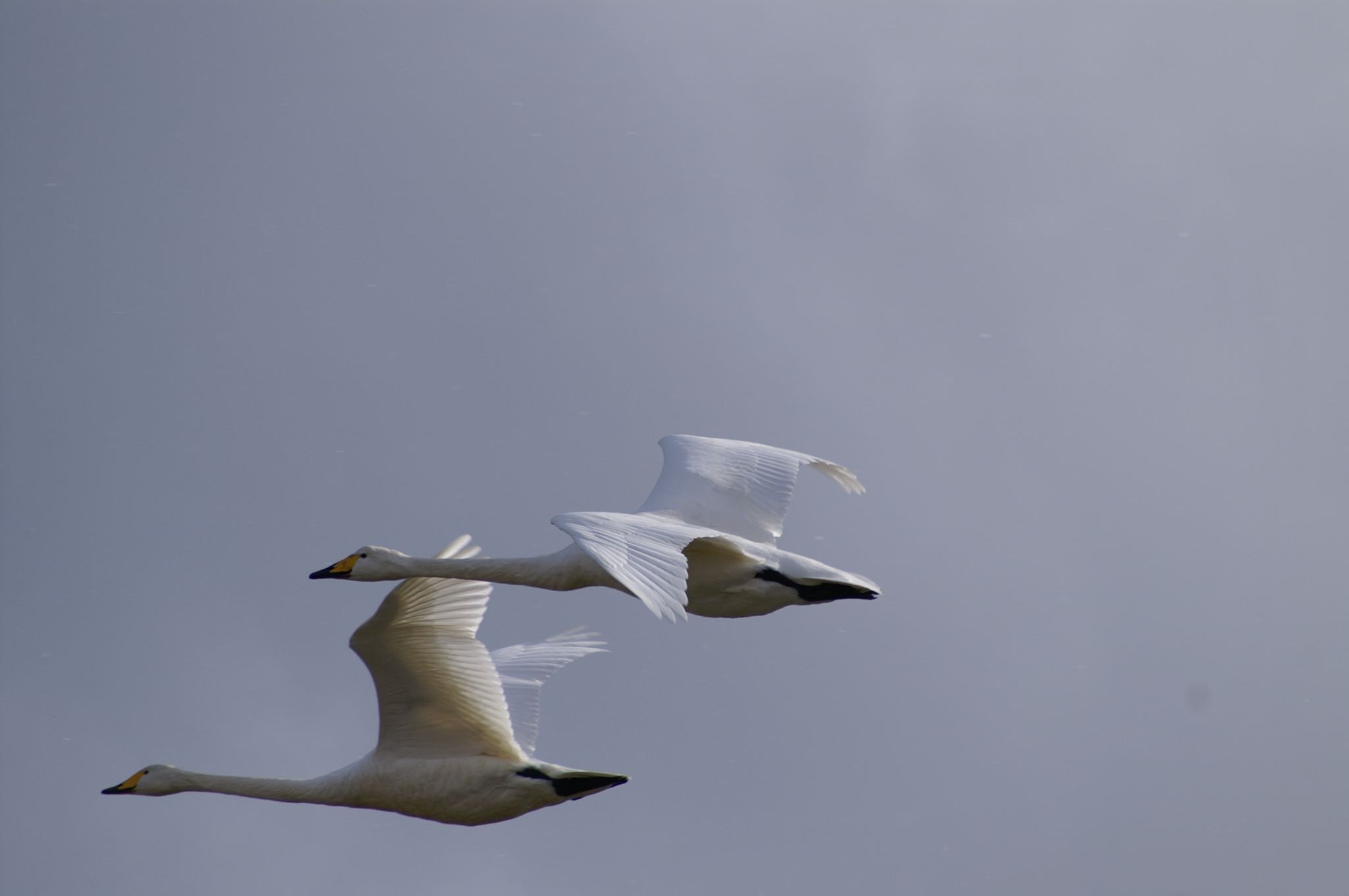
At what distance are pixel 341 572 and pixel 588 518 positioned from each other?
3.85m

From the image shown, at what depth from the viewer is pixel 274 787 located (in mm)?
18062

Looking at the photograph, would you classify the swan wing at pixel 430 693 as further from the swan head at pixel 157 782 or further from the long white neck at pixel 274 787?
the swan head at pixel 157 782

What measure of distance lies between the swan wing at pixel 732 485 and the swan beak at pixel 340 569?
2.55 meters

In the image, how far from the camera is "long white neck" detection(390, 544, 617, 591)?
17766 mm

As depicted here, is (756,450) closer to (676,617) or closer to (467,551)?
(467,551)

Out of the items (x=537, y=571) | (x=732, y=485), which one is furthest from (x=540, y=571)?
(x=732, y=485)

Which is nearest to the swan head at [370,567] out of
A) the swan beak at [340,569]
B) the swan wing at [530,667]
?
the swan beak at [340,569]

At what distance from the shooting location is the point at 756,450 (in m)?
20.4

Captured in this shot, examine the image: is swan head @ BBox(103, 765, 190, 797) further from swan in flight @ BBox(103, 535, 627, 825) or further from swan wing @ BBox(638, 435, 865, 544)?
swan wing @ BBox(638, 435, 865, 544)

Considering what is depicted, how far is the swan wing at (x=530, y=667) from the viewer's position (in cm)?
1920

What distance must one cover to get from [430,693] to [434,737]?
14.8 inches

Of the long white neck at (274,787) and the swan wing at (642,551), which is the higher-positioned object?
the swan wing at (642,551)

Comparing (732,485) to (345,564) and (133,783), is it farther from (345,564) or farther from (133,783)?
(133,783)

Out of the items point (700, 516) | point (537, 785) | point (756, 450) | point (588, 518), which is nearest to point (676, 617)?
point (588, 518)
